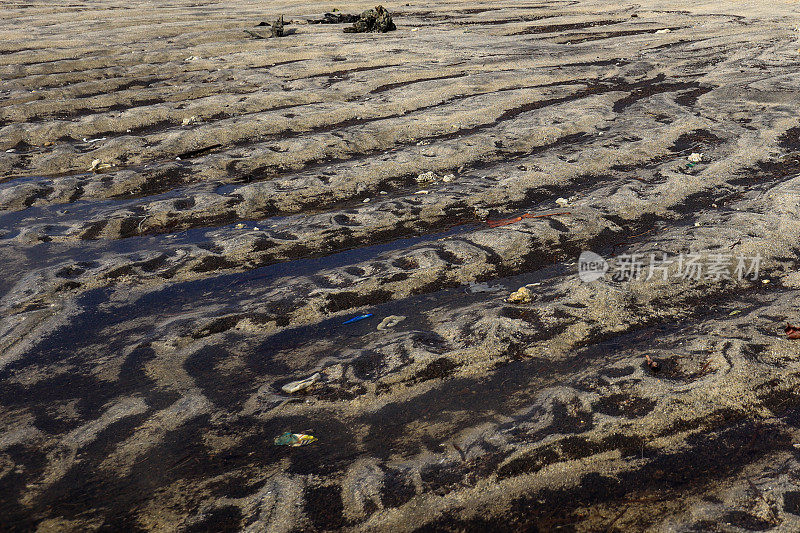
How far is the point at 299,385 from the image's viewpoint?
12.9ft

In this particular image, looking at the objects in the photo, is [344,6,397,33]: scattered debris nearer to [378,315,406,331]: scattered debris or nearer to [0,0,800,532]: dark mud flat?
[0,0,800,532]: dark mud flat

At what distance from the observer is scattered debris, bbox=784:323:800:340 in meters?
3.96

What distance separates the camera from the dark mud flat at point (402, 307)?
3.09 meters

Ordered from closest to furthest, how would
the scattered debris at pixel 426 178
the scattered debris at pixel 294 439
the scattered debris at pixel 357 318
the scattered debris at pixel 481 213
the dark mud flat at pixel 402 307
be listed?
the dark mud flat at pixel 402 307, the scattered debris at pixel 294 439, the scattered debris at pixel 357 318, the scattered debris at pixel 481 213, the scattered debris at pixel 426 178

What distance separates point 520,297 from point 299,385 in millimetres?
1808

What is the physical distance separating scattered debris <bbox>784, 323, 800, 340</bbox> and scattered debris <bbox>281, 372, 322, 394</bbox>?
3024 mm

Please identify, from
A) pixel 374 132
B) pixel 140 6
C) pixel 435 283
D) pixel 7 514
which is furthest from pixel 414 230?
pixel 140 6

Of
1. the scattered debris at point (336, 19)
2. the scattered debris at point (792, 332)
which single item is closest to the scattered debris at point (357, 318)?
the scattered debris at point (792, 332)

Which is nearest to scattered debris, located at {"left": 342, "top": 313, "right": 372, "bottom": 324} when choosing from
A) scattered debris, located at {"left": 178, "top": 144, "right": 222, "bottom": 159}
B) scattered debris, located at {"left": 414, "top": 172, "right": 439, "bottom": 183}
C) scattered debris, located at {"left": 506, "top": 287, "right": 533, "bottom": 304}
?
scattered debris, located at {"left": 506, "top": 287, "right": 533, "bottom": 304}

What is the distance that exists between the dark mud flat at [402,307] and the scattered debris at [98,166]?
237mm

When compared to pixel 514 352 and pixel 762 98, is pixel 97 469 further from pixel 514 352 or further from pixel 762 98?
pixel 762 98

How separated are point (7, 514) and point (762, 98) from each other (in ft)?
34.1

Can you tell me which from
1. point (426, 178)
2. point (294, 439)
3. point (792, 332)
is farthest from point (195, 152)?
point (792, 332)

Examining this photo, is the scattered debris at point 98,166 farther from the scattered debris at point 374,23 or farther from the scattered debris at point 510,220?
the scattered debris at point 374,23
